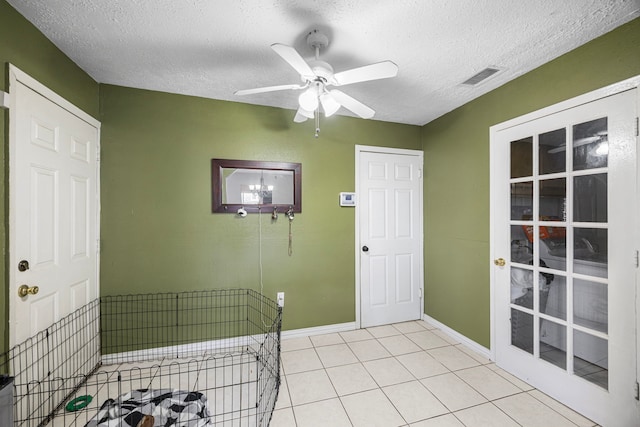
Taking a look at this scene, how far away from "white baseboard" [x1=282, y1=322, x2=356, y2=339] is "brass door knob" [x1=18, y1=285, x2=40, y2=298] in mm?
2004

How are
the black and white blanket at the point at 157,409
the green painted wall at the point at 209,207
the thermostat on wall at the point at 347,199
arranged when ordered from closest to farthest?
the black and white blanket at the point at 157,409 < the green painted wall at the point at 209,207 < the thermostat on wall at the point at 347,199

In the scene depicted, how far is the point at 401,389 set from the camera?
2053 mm

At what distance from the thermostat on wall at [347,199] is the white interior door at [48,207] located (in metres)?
2.33

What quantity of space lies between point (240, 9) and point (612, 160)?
7.95 ft

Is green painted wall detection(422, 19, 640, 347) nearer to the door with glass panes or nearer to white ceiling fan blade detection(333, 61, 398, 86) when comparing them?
the door with glass panes

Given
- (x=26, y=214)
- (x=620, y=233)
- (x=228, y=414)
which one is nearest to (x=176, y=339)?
(x=228, y=414)

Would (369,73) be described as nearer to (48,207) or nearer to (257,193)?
(257,193)

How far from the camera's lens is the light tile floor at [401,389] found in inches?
69.1

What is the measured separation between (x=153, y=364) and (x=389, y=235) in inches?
108

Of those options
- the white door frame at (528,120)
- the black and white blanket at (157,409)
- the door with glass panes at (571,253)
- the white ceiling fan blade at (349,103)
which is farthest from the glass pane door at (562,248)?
the black and white blanket at (157,409)

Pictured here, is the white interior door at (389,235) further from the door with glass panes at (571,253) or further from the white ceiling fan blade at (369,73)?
the white ceiling fan blade at (369,73)

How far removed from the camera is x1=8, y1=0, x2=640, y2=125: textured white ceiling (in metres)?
1.48

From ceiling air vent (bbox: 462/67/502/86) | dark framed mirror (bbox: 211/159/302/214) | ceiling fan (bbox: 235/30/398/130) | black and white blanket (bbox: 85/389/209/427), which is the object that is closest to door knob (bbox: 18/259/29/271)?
black and white blanket (bbox: 85/389/209/427)

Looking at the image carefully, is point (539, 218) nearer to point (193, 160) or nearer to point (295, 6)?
point (295, 6)
